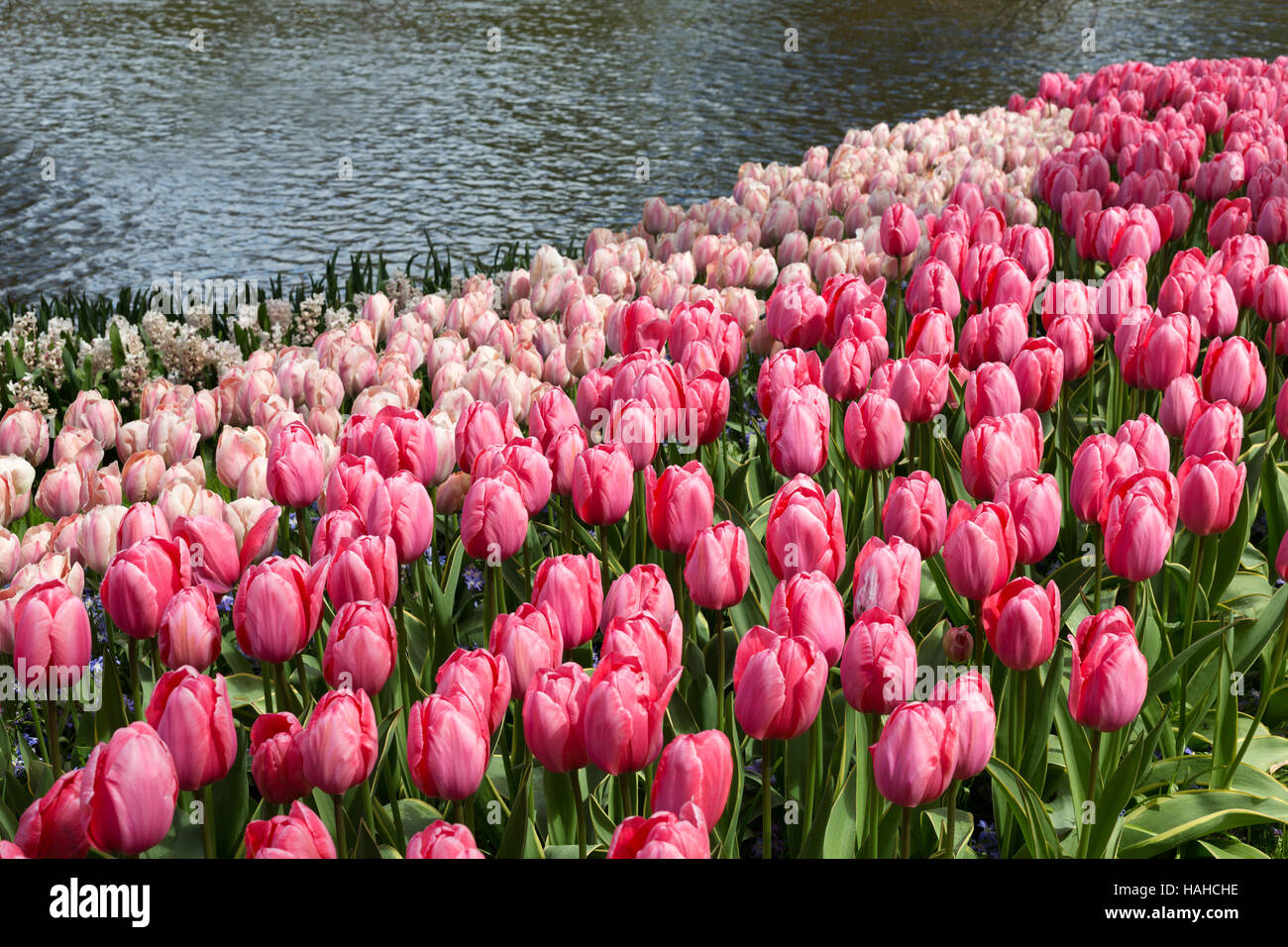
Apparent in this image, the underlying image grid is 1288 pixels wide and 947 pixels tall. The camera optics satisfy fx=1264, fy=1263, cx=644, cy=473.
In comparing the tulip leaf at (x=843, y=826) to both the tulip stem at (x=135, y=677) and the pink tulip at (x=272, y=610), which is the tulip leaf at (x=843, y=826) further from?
the tulip stem at (x=135, y=677)

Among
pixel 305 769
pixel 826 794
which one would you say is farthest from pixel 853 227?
pixel 305 769

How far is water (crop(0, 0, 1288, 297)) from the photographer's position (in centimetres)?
981

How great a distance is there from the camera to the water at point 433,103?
981cm

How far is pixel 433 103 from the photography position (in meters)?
13.9

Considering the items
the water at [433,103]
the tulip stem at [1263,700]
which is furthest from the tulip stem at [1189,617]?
the water at [433,103]

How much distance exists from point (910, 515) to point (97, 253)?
333 inches

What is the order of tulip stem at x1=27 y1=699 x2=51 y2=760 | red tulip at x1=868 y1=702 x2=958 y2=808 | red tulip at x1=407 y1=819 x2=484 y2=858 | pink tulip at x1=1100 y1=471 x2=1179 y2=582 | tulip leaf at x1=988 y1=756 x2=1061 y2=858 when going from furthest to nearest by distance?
1. tulip stem at x1=27 y1=699 x2=51 y2=760
2. pink tulip at x1=1100 y1=471 x2=1179 y2=582
3. tulip leaf at x1=988 y1=756 x2=1061 y2=858
4. red tulip at x1=868 y1=702 x2=958 y2=808
5. red tulip at x1=407 y1=819 x2=484 y2=858

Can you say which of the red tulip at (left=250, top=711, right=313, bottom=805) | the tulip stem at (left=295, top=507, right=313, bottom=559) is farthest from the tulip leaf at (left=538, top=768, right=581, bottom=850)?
the tulip stem at (left=295, top=507, right=313, bottom=559)

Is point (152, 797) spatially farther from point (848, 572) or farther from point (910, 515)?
point (848, 572)

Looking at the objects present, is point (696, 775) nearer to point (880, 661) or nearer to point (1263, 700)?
point (880, 661)

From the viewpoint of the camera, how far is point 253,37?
17922 millimetres

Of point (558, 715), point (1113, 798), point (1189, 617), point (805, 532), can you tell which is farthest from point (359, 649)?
point (1189, 617)

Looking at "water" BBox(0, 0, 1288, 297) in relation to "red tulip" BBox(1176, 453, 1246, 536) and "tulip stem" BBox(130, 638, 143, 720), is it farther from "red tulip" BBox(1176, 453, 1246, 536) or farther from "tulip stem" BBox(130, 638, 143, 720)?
"red tulip" BBox(1176, 453, 1246, 536)
